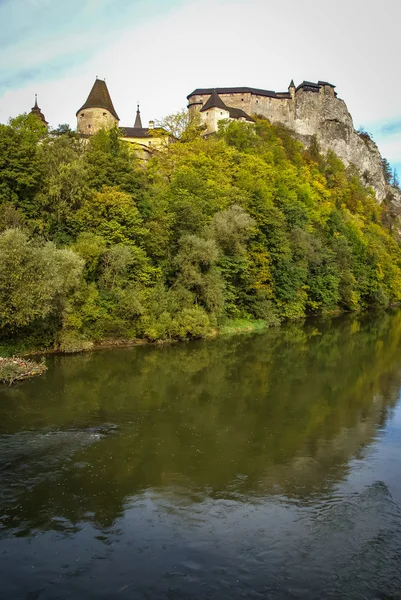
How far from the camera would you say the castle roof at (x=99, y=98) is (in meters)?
64.2

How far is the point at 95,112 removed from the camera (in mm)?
63875

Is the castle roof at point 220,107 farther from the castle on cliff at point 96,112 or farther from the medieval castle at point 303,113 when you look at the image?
the castle on cliff at point 96,112

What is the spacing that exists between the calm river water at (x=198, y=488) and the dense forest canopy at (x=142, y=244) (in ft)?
17.5

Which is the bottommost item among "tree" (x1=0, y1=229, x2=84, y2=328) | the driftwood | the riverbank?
the driftwood

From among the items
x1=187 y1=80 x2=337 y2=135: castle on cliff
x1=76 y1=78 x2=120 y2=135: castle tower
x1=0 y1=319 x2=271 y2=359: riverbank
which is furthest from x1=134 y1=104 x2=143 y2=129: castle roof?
x1=0 y1=319 x2=271 y2=359: riverbank

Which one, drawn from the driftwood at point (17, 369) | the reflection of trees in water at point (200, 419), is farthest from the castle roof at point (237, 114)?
the driftwood at point (17, 369)

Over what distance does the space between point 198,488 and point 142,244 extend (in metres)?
23.5

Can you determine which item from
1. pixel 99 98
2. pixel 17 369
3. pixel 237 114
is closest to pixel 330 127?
pixel 237 114

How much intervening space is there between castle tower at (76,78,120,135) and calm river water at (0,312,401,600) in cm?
4926

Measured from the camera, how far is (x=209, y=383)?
915 inches

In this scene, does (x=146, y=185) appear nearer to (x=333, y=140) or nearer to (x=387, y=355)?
(x=387, y=355)

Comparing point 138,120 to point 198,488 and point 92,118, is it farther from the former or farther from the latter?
point 198,488

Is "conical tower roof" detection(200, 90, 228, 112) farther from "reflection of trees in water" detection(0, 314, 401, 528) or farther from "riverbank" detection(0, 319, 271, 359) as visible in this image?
"reflection of trees in water" detection(0, 314, 401, 528)

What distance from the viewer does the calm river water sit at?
28.9ft
